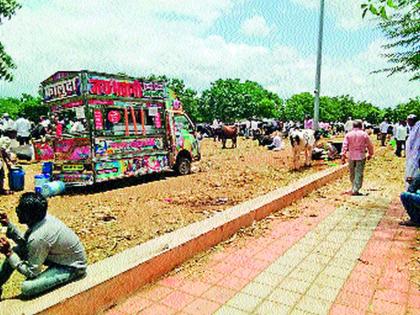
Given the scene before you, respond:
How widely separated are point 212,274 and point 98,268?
1210 millimetres

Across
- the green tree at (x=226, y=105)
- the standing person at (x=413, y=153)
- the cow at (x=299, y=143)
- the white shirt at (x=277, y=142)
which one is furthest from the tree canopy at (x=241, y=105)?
the standing person at (x=413, y=153)

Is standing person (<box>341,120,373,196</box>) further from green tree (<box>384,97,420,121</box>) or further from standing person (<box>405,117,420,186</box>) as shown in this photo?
green tree (<box>384,97,420,121</box>)

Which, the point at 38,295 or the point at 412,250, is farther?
the point at 412,250

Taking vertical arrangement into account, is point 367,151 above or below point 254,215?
above

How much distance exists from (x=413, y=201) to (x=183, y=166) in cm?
738

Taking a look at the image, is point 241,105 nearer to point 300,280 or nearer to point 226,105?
point 226,105

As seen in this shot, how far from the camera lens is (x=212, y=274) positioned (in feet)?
13.1

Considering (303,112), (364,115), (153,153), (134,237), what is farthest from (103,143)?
(364,115)

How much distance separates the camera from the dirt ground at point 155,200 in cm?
545

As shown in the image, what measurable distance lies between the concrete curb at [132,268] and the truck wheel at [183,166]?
229 inches

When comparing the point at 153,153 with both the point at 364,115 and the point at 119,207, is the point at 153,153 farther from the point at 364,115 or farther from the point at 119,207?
the point at 364,115

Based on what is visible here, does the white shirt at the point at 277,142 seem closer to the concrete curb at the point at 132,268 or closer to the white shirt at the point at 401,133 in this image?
the white shirt at the point at 401,133

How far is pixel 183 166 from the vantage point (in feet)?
38.5

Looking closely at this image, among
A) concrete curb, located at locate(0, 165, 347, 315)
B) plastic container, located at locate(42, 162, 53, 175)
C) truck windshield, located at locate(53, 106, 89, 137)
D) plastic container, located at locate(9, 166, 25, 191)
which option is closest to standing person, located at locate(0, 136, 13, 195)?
plastic container, located at locate(9, 166, 25, 191)
